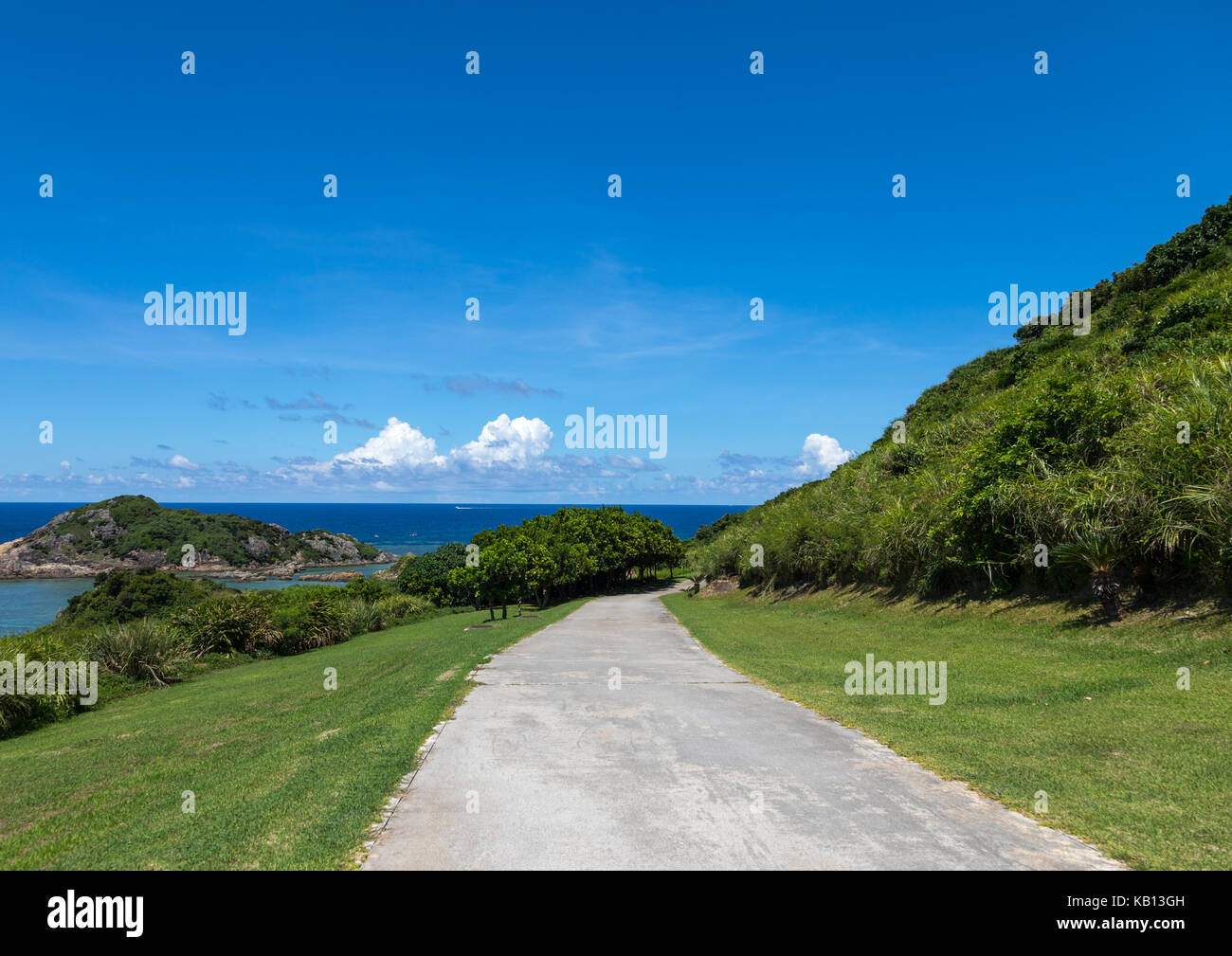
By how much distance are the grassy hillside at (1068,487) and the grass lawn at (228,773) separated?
14144 mm

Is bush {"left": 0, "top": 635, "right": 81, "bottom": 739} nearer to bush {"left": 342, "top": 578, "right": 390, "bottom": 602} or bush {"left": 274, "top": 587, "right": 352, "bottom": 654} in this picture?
bush {"left": 274, "top": 587, "right": 352, "bottom": 654}

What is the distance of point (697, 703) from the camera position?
10.8m

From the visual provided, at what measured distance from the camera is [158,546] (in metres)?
116

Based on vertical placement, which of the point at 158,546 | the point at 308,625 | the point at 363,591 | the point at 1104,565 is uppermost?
the point at 1104,565

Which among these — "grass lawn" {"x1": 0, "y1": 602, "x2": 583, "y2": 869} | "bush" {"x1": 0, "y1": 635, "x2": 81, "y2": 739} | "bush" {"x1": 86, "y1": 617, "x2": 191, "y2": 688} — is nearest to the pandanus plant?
"grass lawn" {"x1": 0, "y1": 602, "x2": 583, "y2": 869}

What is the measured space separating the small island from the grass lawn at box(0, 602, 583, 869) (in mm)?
101199

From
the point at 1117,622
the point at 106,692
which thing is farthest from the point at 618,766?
the point at 106,692

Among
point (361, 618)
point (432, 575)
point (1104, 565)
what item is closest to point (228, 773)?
point (1104, 565)

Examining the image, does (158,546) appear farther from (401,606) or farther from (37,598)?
(401,606)

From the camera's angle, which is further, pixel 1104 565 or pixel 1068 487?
pixel 1068 487

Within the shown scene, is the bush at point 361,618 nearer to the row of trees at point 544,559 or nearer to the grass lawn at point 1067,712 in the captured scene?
the row of trees at point 544,559

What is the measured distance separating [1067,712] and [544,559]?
33.3 metres

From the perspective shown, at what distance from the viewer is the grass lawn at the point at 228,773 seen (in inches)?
216
